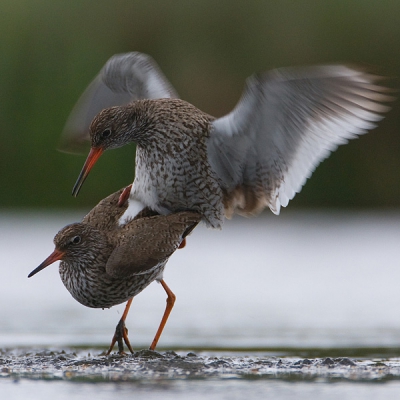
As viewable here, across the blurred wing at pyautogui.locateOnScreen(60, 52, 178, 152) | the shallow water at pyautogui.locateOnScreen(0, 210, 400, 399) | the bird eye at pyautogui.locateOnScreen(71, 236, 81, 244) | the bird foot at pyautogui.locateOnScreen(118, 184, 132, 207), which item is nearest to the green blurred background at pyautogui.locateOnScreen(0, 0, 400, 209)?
the shallow water at pyautogui.locateOnScreen(0, 210, 400, 399)

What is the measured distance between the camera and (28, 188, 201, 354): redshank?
6.91 meters

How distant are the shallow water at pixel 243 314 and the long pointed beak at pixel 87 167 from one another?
1.28 m

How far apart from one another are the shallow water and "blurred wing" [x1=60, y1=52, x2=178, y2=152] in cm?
179

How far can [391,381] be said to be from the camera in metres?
6.26

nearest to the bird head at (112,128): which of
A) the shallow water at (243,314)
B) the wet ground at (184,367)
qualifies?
the wet ground at (184,367)

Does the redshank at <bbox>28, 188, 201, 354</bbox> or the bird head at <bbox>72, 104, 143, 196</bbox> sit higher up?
the bird head at <bbox>72, 104, 143, 196</bbox>

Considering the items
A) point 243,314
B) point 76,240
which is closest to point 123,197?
point 76,240

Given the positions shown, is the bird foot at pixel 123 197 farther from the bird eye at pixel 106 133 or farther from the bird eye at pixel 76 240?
the bird eye at pixel 76 240

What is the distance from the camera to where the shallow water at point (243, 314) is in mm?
6223

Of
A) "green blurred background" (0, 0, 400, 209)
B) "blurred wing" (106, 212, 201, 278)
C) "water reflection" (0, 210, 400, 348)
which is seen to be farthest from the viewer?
"green blurred background" (0, 0, 400, 209)

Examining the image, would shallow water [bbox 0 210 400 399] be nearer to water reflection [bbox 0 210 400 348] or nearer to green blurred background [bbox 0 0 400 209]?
water reflection [bbox 0 210 400 348]

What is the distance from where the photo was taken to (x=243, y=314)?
939cm

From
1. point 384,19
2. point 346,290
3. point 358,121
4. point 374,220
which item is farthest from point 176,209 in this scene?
point 384,19

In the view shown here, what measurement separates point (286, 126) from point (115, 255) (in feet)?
5.23
